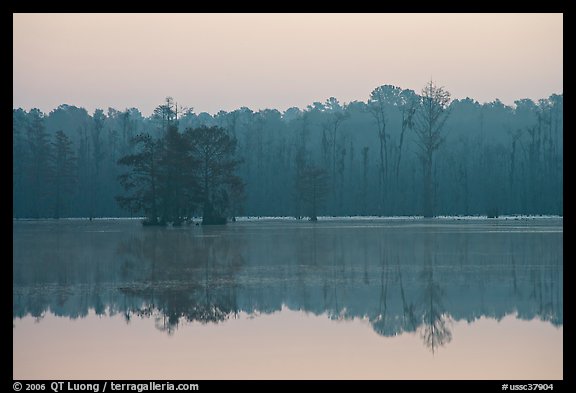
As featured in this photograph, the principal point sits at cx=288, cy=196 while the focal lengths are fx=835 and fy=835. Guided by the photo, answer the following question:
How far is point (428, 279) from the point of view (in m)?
18.4

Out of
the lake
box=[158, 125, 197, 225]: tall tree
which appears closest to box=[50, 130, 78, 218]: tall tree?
box=[158, 125, 197, 225]: tall tree

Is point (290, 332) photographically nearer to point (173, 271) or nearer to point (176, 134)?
point (173, 271)

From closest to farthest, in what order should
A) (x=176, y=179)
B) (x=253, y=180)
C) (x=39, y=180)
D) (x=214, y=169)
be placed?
(x=176, y=179) < (x=214, y=169) < (x=39, y=180) < (x=253, y=180)

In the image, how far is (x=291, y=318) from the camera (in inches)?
528

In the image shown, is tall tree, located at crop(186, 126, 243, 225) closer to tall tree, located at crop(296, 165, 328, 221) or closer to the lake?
tall tree, located at crop(296, 165, 328, 221)

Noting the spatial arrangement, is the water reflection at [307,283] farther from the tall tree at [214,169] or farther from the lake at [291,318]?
the tall tree at [214,169]

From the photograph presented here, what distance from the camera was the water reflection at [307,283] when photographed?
13977mm

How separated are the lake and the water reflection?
47 mm

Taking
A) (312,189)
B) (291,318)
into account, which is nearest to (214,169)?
(312,189)

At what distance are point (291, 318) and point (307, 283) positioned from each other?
4687mm

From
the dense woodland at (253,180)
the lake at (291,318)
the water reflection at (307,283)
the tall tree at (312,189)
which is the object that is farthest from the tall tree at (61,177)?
the lake at (291,318)

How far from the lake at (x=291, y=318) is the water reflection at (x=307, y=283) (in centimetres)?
5

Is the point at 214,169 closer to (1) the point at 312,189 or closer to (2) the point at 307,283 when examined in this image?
(1) the point at 312,189

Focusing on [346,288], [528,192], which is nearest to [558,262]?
[346,288]
